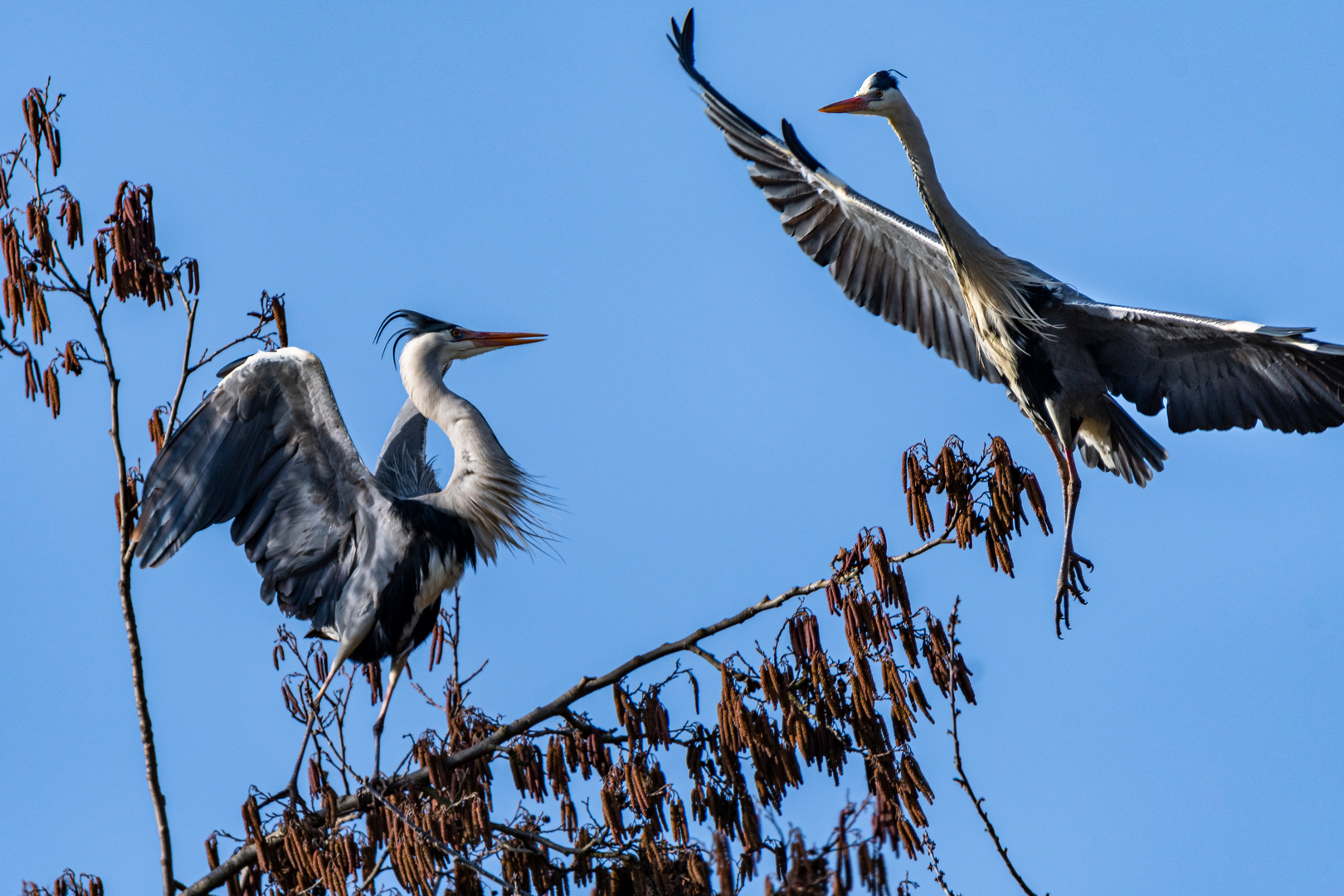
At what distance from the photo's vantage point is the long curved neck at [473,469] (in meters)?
7.10

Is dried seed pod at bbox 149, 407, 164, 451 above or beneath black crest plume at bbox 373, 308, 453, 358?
beneath

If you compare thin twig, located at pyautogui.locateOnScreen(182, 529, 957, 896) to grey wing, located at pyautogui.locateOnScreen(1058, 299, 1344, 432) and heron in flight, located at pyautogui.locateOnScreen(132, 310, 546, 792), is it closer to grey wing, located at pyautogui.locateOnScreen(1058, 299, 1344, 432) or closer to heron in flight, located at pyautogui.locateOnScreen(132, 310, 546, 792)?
heron in flight, located at pyautogui.locateOnScreen(132, 310, 546, 792)

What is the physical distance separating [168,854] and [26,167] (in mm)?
2812

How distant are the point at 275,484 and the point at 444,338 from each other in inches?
64.1

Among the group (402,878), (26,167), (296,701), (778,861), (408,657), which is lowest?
(778,861)

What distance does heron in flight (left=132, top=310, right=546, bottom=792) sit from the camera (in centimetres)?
618

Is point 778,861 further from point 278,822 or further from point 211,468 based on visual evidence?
point 211,468

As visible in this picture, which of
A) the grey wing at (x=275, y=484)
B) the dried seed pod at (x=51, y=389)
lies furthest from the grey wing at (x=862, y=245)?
the dried seed pod at (x=51, y=389)

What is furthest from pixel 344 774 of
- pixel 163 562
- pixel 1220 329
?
pixel 1220 329

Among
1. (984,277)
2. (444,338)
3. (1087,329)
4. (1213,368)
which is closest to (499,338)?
(444,338)

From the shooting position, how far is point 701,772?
4.80m

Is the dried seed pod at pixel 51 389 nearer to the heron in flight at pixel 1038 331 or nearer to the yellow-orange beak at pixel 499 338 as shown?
the yellow-orange beak at pixel 499 338

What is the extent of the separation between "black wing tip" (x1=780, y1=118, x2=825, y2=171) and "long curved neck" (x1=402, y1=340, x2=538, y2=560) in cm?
240

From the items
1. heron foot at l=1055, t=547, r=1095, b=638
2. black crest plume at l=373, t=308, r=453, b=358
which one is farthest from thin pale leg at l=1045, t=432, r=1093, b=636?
black crest plume at l=373, t=308, r=453, b=358
